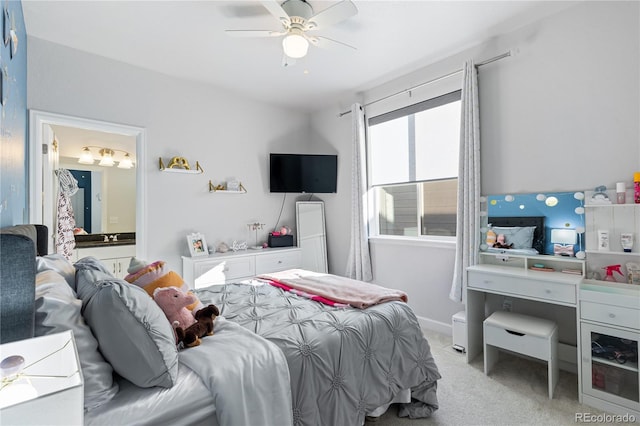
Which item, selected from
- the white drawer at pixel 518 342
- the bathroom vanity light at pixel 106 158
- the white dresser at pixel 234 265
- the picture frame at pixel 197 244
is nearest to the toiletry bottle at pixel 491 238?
the white drawer at pixel 518 342

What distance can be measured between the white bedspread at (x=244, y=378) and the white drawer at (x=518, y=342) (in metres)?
1.75

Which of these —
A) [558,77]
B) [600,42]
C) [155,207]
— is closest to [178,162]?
[155,207]

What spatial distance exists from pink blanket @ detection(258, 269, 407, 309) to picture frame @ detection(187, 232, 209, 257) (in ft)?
3.79

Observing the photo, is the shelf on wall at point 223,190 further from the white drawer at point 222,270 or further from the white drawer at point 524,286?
the white drawer at point 524,286

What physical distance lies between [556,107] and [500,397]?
87.2 inches

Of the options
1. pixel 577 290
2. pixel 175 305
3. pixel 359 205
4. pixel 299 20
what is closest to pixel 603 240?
pixel 577 290

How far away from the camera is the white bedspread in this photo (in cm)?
114

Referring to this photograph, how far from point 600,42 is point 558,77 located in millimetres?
299

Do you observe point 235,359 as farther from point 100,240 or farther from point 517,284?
point 100,240

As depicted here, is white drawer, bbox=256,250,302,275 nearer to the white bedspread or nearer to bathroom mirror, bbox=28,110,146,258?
bathroom mirror, bbox=28,110,146,258

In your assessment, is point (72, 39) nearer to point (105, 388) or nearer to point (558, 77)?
point (105, 388)

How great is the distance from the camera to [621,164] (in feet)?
6.97

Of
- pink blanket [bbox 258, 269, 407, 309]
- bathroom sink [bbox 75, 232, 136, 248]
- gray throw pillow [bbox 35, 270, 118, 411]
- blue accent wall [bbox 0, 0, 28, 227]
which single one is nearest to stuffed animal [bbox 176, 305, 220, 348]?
gray throw pillow [bbox 35, 270, 118, 411]

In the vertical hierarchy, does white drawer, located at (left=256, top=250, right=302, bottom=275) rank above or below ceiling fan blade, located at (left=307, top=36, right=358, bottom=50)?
below
